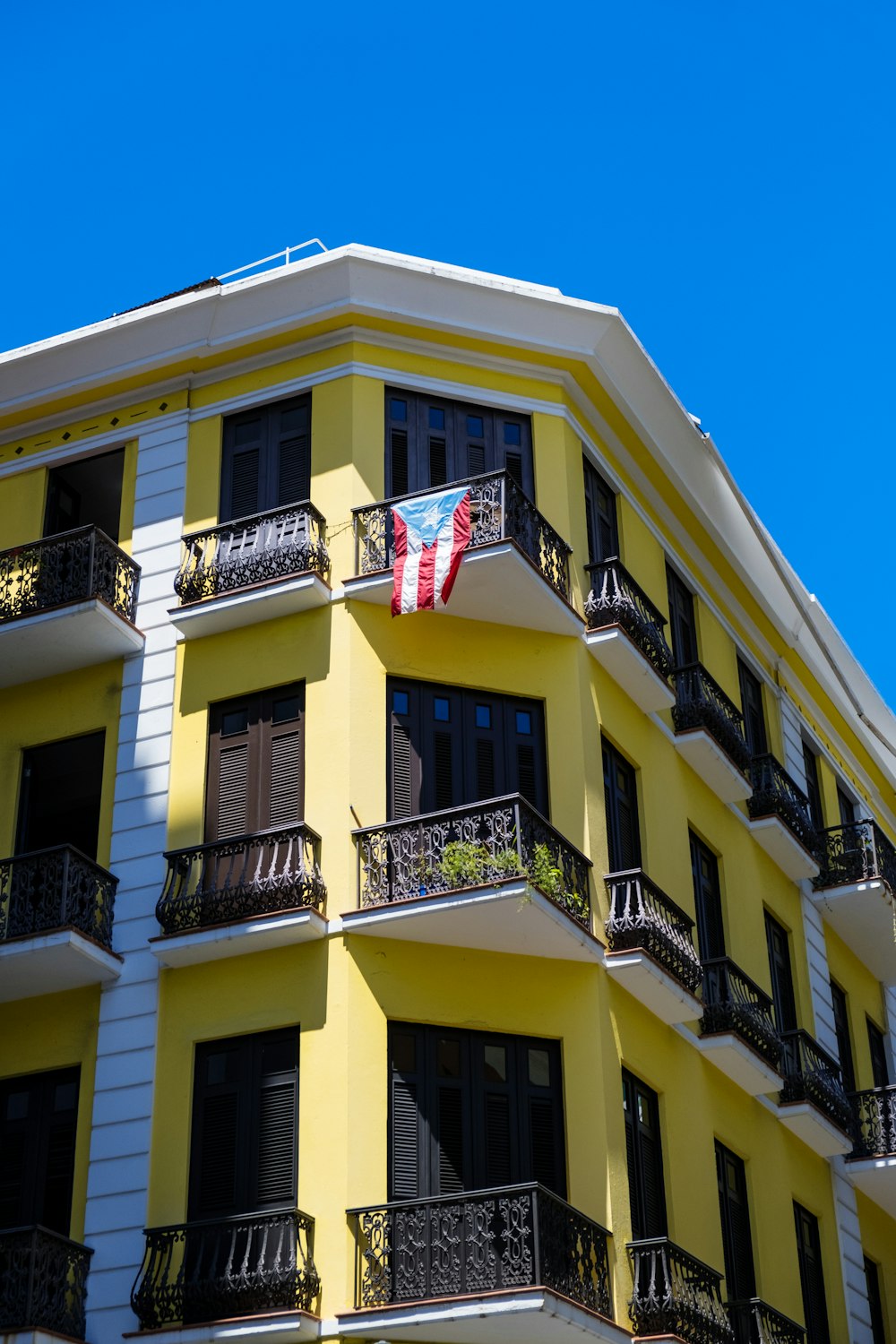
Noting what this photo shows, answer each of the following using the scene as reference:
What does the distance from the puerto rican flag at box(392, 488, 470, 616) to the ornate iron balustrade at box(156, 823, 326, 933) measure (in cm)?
301

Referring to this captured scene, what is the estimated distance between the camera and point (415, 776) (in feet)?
71.7

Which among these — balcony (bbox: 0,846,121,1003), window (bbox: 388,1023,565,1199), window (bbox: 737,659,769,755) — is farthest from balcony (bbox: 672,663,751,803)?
balcony (bbox: 0,846,121,1003)

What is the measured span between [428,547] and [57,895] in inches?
232

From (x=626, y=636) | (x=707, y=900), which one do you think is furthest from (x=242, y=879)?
(x=707, y=900)

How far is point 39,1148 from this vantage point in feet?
68.8

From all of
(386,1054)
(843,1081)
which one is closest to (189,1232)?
(386,1054)

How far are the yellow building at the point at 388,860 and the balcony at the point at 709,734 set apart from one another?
7cm

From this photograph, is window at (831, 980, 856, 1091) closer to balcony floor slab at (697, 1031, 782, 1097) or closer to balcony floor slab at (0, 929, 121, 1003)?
balcony floor slab at (697, 1031, 782, 1097)

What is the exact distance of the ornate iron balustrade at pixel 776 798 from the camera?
2816 cm

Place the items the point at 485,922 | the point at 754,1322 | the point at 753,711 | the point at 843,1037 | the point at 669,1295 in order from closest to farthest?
the point at 669,1295, the point at 485,922, the point at 754,1322, the point at 753,711, the point at 843,1037

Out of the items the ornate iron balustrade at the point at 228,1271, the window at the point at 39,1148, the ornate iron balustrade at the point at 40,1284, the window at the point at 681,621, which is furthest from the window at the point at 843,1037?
the ornate iron balustrade at the point at 40,1284

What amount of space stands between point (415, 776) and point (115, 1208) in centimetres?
586

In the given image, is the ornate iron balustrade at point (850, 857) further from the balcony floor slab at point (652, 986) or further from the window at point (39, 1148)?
the window at point (39, 1148)

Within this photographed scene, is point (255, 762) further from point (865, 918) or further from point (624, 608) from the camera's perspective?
point (865, 918)
